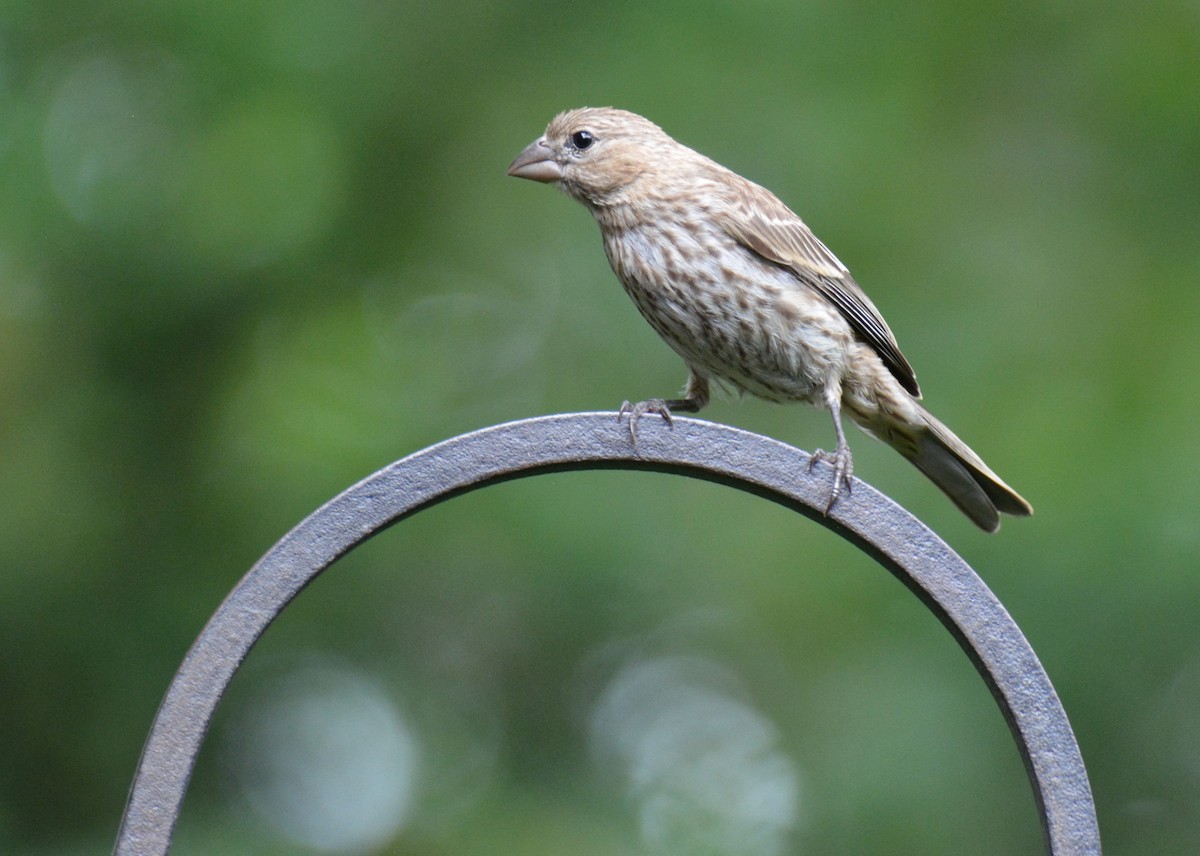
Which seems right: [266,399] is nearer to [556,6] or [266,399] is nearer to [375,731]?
[375,731]

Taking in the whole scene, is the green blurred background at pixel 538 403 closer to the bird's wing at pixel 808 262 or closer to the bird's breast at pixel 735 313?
the bird's wing at pixel 808 262

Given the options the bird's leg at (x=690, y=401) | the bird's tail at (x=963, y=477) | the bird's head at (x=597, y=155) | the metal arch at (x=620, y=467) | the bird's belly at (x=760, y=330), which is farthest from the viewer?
the bird's head at (x=597, y=155)

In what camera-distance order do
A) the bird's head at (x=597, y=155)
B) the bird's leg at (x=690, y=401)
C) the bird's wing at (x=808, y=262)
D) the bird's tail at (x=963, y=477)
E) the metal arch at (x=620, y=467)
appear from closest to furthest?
1. the metal arch at (x=620, y=467)
2. the bird's leg at (x=690, y=401)
3. the bird's tail at (x=963, y=477)
4. the bird's wing at (x=808, y=262)
5. the bird's head at (x=597, y=155)

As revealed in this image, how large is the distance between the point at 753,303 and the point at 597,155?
2.20 ft

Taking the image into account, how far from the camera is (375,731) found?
457cm

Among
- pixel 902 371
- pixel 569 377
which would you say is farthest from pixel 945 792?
pixel 569 377

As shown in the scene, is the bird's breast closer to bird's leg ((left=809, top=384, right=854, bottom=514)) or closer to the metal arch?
bird's leg ((left=809, top=384, right=854, bottom=514))

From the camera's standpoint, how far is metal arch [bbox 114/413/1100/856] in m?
1.54

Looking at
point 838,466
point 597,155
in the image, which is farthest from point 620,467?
point 597,155

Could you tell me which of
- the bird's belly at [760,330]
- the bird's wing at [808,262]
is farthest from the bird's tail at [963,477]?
the bird's belly at [760,330]

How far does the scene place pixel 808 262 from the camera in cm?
330

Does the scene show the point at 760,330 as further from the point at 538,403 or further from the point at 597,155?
the point at 538,403

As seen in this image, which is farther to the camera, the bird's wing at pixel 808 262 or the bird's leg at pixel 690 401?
the bird's wing at pixel 808 262

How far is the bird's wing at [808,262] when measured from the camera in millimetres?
3254
